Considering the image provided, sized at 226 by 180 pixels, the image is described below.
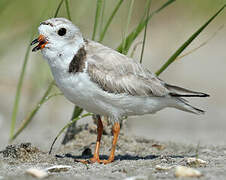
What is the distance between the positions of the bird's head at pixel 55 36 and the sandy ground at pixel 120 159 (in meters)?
0.88

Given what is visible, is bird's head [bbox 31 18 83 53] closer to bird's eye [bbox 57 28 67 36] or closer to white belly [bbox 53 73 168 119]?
bird's eye [bbox 57 28 67 36]

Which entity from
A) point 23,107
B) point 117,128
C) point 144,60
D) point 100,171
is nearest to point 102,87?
point 117,128

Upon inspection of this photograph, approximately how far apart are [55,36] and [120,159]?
1187 millimetres

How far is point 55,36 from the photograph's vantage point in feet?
11.8

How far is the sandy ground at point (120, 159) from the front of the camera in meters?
3.01

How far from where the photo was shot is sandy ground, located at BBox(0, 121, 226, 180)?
301 cm

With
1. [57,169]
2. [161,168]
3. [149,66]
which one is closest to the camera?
[161,168]

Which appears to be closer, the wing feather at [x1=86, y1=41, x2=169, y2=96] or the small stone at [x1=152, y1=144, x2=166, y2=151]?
the wing feather at [x1=86, y1=41, x2=169, y2=96]

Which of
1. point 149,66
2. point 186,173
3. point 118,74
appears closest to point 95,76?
point 118,74

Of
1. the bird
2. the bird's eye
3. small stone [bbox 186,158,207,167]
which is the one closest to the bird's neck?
the bird

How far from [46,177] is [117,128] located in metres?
1.11

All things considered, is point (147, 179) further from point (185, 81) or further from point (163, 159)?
point (185, 81)

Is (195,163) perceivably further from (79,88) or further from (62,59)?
(62,59)

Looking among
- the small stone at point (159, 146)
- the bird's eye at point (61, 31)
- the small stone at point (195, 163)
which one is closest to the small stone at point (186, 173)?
the small stone at point (195, 163)
